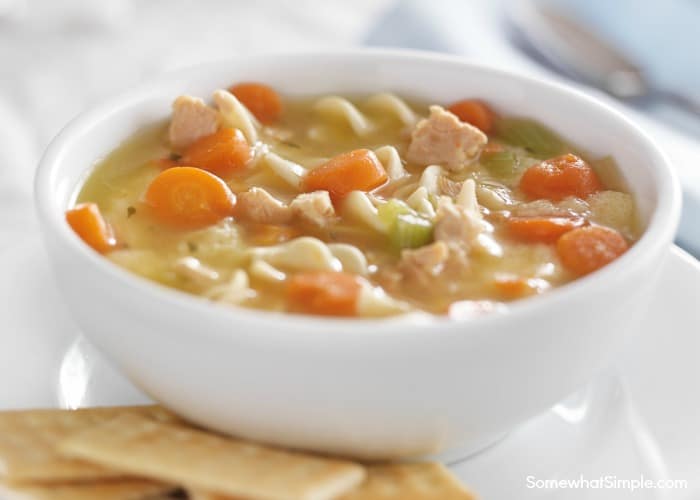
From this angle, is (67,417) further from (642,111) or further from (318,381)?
(642,111)

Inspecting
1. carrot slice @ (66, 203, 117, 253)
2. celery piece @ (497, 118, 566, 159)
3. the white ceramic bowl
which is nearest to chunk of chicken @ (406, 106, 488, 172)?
celery piece @ (497, 118, 566, 159)

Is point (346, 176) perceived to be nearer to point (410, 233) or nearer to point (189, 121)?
point (410, 233)

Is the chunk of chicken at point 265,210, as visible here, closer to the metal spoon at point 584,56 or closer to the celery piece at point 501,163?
the celery piece at point 501,163

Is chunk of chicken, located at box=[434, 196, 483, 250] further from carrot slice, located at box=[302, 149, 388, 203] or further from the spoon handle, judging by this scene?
the spoon handle

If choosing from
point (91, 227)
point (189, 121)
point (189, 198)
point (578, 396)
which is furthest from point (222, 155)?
point (578, 396)

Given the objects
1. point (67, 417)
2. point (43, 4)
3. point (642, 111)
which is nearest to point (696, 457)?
point (67, 417)

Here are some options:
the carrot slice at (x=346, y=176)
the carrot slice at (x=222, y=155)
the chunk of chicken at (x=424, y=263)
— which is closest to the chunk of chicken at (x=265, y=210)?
the carrot slice at (x=346, y=176)

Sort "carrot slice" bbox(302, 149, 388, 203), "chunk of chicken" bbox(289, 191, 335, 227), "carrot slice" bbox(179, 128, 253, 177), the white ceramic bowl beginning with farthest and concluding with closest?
"carrot slice" bbox(179, 128, 253, 177) < "carrot slice" bbox(302, 149, 388, 203) < "chunk of chicken" bbox(289, 191, 335, 227) < the white ceramic bowl
